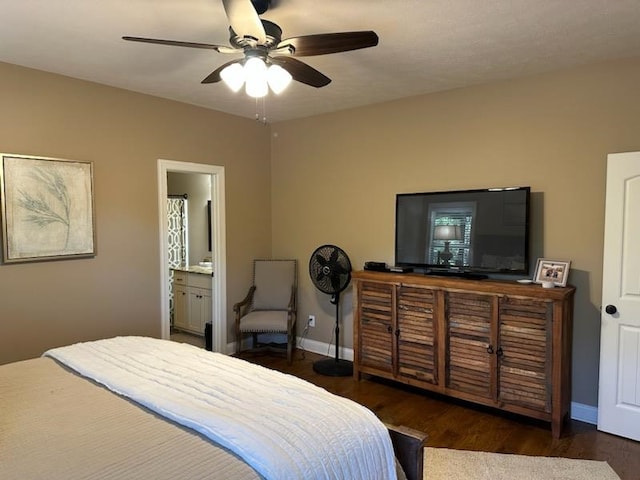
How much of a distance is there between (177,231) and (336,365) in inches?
114

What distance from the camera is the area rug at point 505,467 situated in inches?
95.1

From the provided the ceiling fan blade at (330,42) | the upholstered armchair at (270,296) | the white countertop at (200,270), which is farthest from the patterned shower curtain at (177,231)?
the ceiling fan blade at (330,42)

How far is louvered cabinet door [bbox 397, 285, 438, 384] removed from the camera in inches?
133

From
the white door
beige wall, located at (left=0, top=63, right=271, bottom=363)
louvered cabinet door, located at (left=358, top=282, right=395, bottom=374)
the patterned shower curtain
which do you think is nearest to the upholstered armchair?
beige wall, located at (left=0, top=63, right=271, bottom=363)

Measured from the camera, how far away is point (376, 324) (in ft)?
12.2

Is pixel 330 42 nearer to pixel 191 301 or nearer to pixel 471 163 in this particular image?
pixel 471 163

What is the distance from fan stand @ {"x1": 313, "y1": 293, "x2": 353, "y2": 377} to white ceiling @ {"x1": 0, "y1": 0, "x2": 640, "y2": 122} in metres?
2.05

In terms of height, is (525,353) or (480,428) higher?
(525,353)

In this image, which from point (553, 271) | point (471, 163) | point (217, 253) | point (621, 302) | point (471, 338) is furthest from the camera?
point (217, 253)

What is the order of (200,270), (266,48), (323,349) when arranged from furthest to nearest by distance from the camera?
(200,270) → (323,349) → (266,48)

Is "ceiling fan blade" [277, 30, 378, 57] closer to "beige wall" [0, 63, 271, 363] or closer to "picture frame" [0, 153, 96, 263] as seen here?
"beige wall" [0, 63, 271, 363]

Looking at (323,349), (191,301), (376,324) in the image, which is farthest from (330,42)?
(191,301)

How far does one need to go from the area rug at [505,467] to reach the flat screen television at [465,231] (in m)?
1.27

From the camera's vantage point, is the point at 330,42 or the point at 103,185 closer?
the point at 330,42
